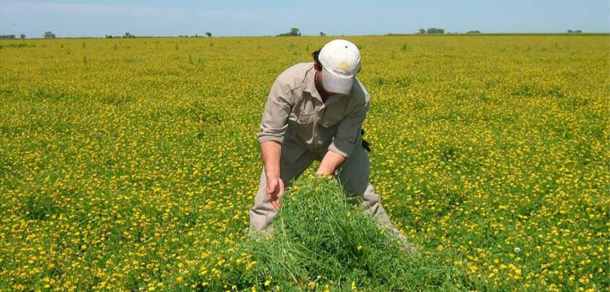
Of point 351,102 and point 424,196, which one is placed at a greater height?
point 351,102

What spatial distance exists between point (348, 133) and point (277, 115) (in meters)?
0.63

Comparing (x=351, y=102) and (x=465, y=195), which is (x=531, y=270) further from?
(x=351, y=102)

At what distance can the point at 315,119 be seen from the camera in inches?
181

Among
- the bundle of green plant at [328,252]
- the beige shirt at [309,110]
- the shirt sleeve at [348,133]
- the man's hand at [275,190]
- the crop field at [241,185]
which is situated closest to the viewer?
the bundle of green plant at [328,252]

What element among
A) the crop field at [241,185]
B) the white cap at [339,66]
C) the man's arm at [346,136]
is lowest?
the crop field at [241,185]

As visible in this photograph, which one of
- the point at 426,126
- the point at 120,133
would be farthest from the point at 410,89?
the point at 120,133

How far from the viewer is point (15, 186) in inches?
287

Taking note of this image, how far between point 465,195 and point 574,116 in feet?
17.6

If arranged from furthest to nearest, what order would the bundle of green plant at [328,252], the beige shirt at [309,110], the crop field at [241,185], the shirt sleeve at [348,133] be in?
the crop field at [241,185] → the shirt sleeve at [348,133] → the beige shirt at [309,110] → the bundle of green plant at [328,252]

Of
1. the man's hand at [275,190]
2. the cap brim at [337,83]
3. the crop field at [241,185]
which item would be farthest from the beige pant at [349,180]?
the cap brim at [337,83]

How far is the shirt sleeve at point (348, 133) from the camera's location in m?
4.61

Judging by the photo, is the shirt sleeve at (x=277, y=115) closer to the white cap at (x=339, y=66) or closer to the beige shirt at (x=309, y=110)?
the beige shirt at (x=309, y=110)

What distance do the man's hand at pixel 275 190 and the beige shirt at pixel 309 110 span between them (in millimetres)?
353

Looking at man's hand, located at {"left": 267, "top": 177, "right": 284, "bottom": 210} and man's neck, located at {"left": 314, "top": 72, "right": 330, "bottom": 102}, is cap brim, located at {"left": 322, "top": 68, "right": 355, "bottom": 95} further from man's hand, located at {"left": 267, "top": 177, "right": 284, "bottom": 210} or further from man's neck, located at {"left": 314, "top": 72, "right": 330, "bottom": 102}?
man's hand, located at {"left": 267, "top": 177, "right": 284, "bottom": 210}
